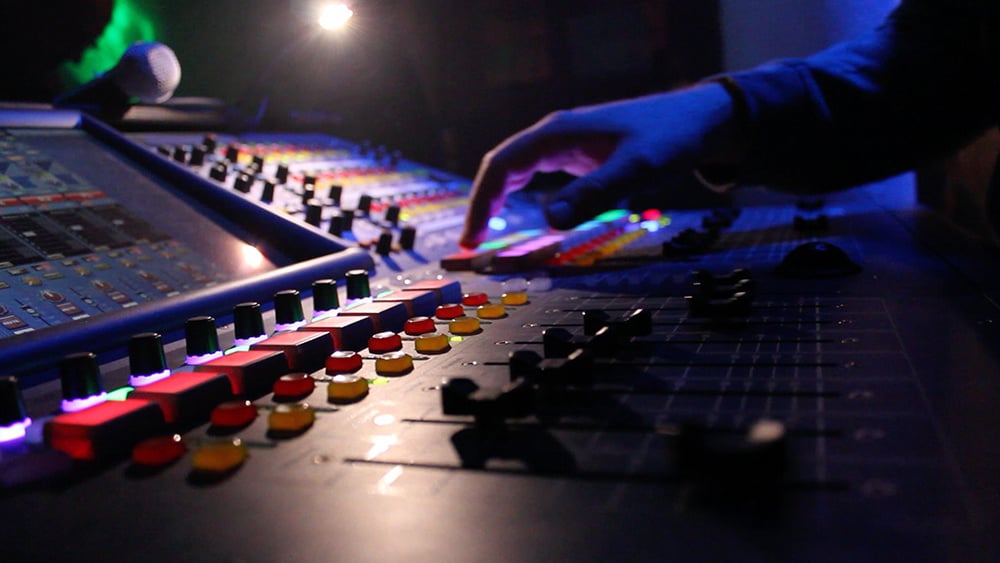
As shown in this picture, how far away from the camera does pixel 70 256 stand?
111 cm

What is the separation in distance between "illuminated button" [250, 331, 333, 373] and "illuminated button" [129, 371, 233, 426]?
0.09m

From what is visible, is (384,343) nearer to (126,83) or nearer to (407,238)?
(407,238)

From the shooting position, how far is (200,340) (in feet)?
2.79

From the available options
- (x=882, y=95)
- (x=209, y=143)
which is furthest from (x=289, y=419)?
(x=882, y=95)

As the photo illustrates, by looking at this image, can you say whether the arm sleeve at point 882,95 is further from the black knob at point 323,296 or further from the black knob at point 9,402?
the black knob at point 9,402

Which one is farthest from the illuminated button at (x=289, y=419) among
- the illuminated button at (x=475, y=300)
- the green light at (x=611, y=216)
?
the green light at (x=611, y=216)

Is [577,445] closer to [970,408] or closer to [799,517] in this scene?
[799,517]

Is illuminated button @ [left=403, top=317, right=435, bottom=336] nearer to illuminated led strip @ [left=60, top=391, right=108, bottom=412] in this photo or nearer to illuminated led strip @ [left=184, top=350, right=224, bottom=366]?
illuminated led strip @ [left=184, top=350, right=224, bottom=366]

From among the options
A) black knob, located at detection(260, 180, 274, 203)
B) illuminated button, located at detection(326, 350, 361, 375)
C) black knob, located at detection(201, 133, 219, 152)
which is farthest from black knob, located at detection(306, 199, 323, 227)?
illuminated button, located at detection(326, 350, 361, 375)

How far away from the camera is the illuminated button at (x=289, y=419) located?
0.64 meters

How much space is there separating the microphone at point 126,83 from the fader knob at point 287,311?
1115 mm

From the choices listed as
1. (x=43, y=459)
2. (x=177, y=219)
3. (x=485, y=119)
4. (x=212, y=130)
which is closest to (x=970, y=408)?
(x=43, y=459)

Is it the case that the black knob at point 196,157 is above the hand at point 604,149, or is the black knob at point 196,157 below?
above

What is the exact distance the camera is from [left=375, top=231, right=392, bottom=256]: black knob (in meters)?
1.63
